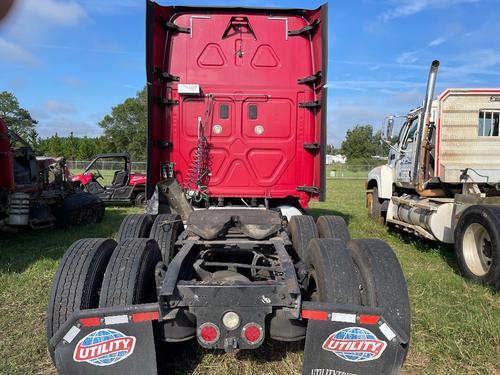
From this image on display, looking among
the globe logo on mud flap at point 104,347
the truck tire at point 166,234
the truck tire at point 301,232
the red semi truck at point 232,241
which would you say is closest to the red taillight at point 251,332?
the red semi truck at point 232,241

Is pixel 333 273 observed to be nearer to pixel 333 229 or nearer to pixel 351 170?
pixel 333 229

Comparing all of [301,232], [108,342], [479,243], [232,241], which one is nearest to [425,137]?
[479,243]

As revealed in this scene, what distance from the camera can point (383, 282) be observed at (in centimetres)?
275

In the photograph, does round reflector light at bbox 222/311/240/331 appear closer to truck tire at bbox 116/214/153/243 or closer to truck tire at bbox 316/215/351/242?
truck tire at bbox 316/215/351/242

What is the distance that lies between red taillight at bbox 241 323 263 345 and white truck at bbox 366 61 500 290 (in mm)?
3756

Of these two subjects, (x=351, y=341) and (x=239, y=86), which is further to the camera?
(x=239, y=86)

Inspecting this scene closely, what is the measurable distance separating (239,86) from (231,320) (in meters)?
3.57

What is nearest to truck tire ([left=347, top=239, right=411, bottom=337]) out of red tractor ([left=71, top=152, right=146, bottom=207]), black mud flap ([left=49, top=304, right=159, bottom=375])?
black mud flap ([left=49, top=304, right=159, bottom=375])

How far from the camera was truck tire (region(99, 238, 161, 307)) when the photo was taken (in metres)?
2.75

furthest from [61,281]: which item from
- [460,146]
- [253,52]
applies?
[460,146]

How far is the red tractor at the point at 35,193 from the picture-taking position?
6.93 metres

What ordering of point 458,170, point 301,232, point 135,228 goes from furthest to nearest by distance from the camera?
point 458,170 < point 135,228 < point 301,232

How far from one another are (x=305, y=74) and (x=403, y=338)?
3769mm

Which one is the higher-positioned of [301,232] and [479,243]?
[301,232]
